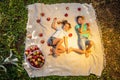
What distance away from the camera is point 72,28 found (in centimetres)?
589

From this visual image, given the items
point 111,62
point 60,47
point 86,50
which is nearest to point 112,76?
point 111,62

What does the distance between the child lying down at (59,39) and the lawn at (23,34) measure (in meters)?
0.56

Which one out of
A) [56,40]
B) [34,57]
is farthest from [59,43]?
[34,57]

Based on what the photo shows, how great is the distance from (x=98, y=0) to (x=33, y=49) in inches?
85.3

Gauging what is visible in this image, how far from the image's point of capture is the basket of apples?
516 cm

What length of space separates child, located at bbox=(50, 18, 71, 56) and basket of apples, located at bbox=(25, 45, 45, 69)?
0.33m

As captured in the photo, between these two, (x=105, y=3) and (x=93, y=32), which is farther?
(x=105, y=3)

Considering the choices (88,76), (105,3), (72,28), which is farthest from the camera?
(105,3)

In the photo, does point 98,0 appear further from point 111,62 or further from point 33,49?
point 33,49

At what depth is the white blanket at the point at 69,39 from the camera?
529 centimetres

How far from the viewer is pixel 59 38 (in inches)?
220

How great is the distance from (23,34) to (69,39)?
989 millimetres

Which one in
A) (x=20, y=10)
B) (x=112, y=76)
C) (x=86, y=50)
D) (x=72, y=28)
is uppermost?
(x=20, y=10)

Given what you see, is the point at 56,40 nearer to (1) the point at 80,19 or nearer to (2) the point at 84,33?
(2) the point at 84,33
